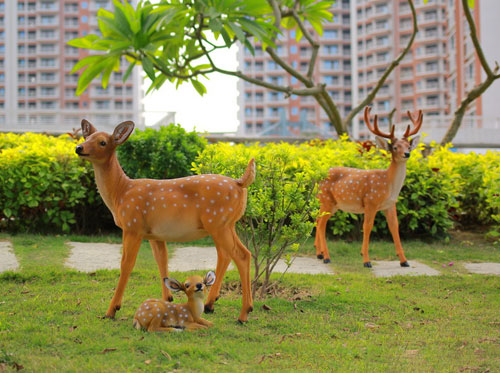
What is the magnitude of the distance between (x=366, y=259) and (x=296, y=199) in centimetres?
214

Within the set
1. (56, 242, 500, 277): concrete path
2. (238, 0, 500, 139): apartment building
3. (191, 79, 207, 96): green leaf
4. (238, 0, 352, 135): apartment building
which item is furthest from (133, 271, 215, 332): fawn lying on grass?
(238, 0, 352, 135): apartment building

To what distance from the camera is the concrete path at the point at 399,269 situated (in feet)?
20.4

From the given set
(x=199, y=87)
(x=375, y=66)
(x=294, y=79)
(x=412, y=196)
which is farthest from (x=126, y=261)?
(x=294, y=79)

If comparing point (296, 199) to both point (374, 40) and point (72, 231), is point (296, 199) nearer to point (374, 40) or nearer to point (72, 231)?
point (72, 231)

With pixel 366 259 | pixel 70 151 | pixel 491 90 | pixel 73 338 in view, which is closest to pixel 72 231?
pixel 70 151

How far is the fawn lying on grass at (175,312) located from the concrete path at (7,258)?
267 cm

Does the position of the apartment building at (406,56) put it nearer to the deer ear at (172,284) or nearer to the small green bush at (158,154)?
the small green bush at (158,154)

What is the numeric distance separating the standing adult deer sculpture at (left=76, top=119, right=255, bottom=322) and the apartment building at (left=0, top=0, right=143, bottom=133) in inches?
2456

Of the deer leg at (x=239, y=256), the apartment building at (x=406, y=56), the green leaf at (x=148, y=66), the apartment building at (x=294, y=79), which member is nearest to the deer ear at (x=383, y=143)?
the deer leg at (x=239, y=256)

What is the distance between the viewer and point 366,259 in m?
6.67

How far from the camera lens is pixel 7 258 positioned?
21.0ft

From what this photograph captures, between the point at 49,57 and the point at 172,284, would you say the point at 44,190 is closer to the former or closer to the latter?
the point at 172,284

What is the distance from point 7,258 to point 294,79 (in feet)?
200

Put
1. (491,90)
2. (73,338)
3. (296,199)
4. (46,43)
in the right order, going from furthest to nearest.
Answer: (46,43)
(491,90)
(296,199)
(73,338)
